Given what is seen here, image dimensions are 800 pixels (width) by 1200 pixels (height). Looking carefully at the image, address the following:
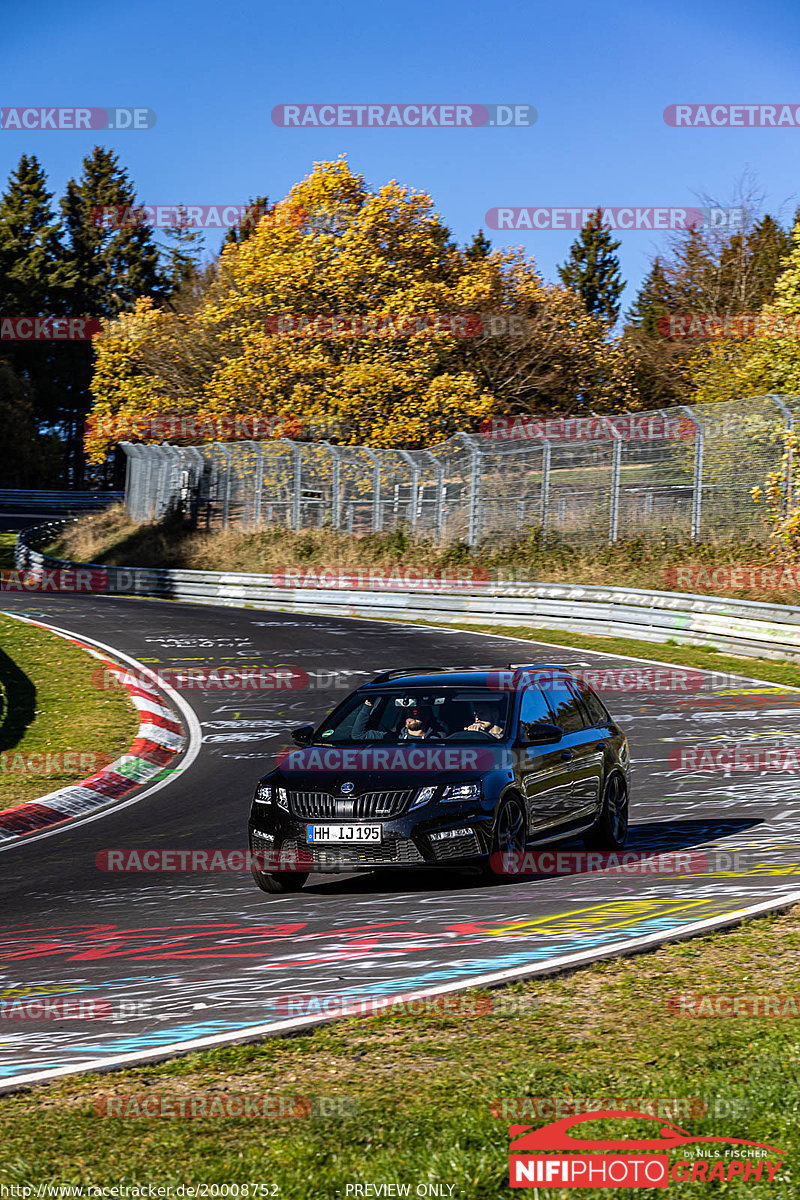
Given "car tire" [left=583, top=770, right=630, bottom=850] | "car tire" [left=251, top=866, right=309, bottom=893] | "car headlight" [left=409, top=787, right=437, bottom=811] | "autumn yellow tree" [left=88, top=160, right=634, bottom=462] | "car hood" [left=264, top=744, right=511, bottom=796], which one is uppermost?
"autumn yellow tree" [left=88, top=160, right=634, bottom=462]

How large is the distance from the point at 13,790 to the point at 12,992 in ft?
25.6

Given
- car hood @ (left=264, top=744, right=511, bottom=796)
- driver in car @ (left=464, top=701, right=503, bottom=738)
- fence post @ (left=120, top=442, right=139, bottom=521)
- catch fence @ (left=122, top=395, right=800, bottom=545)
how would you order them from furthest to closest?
fence post @ (left=120, top=442, right=139, bottom=521)
catch fence @ (left=122, top=395, right=800, bottom=545)
driver in car @ (left=464, top=701, right=503, bottom=738)
car hood @ (left=264, top=744, right=511, bottom=796)

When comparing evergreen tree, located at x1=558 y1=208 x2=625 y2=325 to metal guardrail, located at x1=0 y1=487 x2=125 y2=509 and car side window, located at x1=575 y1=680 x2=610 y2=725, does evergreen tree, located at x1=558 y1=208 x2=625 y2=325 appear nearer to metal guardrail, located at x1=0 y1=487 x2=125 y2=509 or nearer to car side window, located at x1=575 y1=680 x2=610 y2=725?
metal guardrail, located at x1=0 y1=487 x2=125 y2=509

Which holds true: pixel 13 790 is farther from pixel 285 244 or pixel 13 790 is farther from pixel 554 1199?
pixel 285 244

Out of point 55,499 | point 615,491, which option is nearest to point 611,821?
point 615,491

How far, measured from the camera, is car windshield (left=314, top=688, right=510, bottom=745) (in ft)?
33.2

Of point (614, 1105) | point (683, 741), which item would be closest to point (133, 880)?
point (614, 1105)

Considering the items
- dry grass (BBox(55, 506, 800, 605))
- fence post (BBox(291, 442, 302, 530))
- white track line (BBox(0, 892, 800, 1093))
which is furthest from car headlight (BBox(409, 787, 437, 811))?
fence post (BBox(291, 442, 302, 530))

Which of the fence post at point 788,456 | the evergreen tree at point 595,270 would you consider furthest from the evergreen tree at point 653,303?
the fence post at point 788,456

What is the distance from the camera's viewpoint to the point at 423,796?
30.4 feet

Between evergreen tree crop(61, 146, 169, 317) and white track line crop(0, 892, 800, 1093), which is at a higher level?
evergreen tree crop(61, 146, 169, 317)

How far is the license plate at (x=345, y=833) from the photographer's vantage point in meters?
9.20

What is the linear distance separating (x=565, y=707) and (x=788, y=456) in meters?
17.6

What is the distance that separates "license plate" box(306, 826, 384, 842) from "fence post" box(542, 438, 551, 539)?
24670 millimetres
